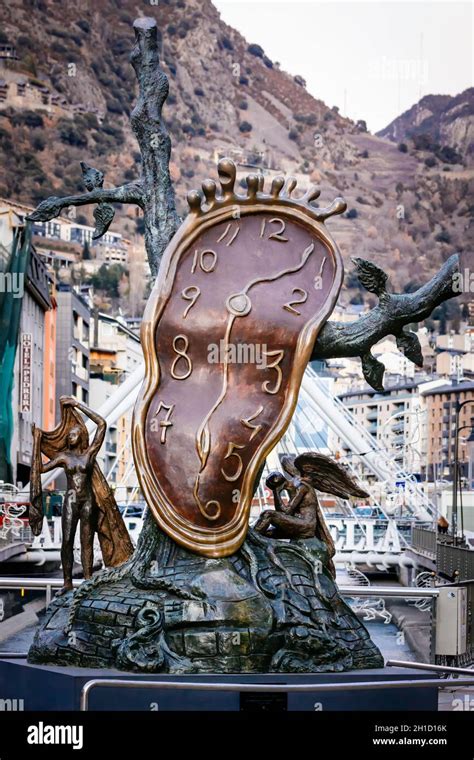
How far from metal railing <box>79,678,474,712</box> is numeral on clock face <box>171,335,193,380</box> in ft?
11.1

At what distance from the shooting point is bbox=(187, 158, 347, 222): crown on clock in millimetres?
15531

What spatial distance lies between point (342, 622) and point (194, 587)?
1.66 m

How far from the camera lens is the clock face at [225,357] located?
1534 cm

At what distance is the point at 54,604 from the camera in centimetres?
1569

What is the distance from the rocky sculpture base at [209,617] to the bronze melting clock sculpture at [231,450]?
2 centimetres

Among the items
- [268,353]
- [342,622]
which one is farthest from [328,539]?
[268,353]

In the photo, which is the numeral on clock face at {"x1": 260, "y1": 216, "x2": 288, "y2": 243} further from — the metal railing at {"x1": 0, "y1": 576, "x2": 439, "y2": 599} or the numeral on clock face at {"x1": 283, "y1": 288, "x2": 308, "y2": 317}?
the metal railing at {"x1": 0, "y1": 576, "x2": 439, "y2": 599}

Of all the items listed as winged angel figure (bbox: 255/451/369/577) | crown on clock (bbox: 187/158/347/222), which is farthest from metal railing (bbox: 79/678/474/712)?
crown on clock (bbox: 187/158/347/222)

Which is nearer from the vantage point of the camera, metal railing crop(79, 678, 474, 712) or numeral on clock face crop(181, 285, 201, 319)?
metal railing crop(79, 678, 474, 712)

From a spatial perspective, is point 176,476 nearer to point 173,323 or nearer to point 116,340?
point 173,323

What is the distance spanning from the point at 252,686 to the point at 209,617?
116 cm

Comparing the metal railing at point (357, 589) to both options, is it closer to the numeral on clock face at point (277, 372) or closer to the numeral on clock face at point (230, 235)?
the numeral on clock face at point (277, 372)
